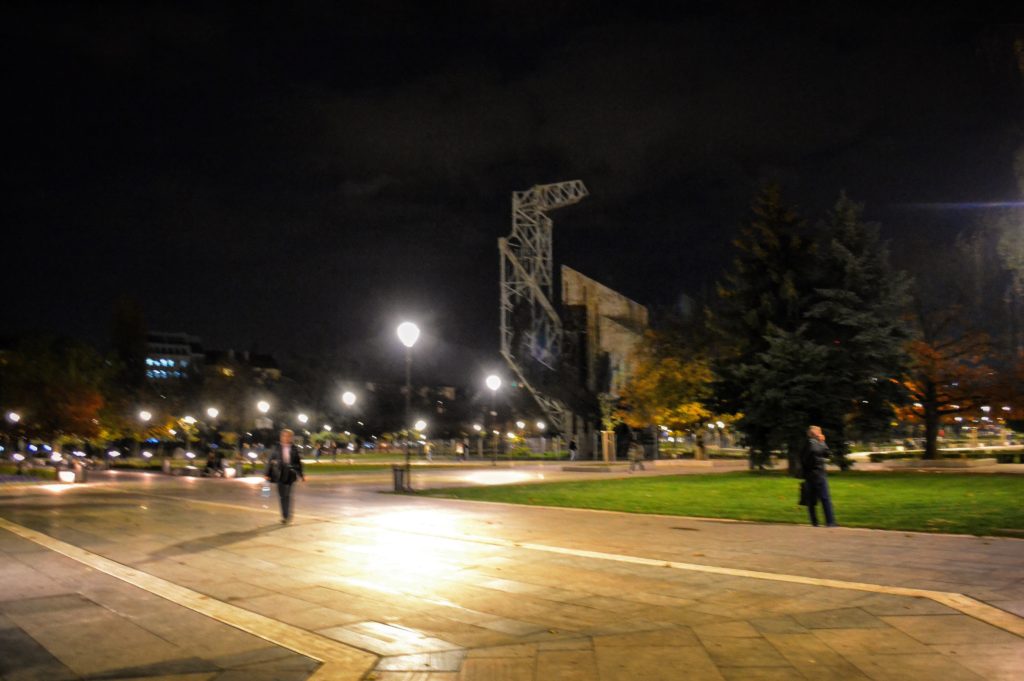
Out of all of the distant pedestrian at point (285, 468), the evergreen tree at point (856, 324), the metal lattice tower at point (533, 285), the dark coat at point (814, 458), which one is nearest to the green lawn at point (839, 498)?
the dark coat at point (814, 458)

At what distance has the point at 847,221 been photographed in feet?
105

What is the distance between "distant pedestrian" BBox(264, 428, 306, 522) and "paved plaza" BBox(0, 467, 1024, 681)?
1.37m

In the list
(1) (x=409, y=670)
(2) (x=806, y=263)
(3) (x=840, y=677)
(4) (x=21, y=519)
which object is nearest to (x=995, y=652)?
(3) (x=840, y=677)

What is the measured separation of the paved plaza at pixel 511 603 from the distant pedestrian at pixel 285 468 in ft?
4.49

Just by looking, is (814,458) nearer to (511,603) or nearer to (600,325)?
(511,603)

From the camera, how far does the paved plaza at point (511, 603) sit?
5879 mm

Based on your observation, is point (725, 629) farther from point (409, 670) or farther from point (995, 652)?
point (409, 670)

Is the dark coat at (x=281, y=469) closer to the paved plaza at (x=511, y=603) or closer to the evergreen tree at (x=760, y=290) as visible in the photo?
the paved plaza at (x=511, y=603)

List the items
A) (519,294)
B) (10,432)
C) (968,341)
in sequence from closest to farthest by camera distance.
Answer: (968,341), (10,432), (519,294)

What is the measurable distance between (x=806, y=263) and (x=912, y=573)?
2488 centimetres

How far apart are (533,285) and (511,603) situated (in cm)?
5340

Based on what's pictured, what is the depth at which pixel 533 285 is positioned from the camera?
61.0 meters

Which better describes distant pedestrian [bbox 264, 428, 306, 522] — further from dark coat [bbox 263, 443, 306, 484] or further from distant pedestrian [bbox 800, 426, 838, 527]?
distant pedestrian [bbox 800, 426, 838, 527]

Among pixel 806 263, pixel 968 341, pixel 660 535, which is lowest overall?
pixel 660 535
